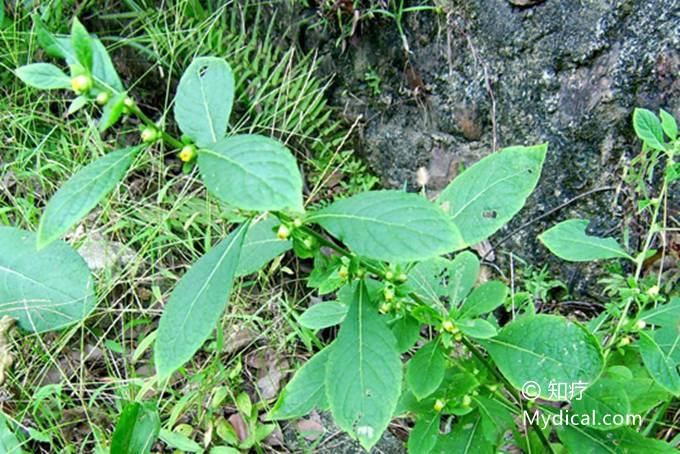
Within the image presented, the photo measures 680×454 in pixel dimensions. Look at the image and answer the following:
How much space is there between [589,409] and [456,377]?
29 centimetres

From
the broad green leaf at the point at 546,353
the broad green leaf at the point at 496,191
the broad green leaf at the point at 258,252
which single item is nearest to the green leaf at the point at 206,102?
the broad green leaf at the point at 258,252

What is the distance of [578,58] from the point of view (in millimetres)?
1797

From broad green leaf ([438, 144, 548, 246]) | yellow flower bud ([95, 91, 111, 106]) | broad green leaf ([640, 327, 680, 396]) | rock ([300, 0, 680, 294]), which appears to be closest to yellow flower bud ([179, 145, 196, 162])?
yellow flower bud ([95, 91, 111, 106])

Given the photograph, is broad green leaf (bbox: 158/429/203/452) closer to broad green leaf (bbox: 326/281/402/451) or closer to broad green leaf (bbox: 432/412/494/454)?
broad green leaf (bbox: 432/412/494/454)

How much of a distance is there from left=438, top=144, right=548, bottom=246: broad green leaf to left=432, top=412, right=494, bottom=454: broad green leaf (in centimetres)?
45

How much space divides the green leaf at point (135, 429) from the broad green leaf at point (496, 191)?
2.84ft

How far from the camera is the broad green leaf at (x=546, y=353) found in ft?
3.53

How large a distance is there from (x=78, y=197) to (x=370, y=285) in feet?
1.67

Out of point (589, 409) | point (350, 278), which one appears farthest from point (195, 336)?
point (589, 409)

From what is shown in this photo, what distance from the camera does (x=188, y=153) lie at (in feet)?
2.70

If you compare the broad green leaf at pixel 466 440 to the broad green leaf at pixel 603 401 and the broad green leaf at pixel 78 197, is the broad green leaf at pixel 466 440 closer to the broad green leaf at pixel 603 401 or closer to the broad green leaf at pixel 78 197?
the broad green leaf at pixel 603 401

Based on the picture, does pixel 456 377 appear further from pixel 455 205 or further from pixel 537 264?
pixel 537 264

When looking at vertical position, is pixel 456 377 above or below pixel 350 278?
below

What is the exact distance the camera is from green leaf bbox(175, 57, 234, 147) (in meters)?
0.90
